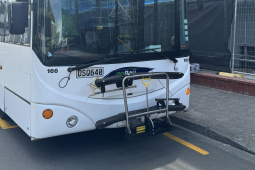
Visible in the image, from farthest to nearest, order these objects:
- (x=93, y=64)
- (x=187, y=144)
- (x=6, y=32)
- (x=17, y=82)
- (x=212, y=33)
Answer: (x=212, y=33) → (x=6, y=32) → (x=187, y=144) → (x=17, y=82) → (x=93, y=64)

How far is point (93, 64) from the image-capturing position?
432 cm

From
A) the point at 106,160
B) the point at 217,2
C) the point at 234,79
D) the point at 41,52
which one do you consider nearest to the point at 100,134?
the point at 106,160

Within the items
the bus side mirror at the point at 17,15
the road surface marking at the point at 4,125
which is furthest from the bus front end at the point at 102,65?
the road surface marking at the point at 4,125

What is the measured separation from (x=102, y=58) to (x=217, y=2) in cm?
611

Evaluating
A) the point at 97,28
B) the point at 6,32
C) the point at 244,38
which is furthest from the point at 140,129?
the point at 244,38

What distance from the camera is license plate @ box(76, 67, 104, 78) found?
4305 millimetres

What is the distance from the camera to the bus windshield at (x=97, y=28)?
13.5 ft

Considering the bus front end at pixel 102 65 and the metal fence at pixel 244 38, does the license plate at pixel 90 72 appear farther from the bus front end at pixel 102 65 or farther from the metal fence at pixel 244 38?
the metal fence at pixel 244 38

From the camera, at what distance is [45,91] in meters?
4.16

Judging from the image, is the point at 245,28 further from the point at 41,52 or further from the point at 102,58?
the point at 41,52

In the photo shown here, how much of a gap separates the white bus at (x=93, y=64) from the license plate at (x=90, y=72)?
1 centimetres

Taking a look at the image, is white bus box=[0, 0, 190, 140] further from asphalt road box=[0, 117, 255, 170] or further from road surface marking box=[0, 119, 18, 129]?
road surface marking box=[0, 119, 18, 129]

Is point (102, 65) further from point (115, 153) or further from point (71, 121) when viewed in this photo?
point (115, 153)

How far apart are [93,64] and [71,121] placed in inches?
33.7
